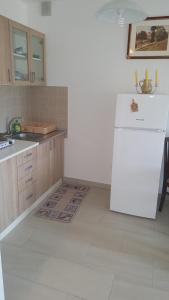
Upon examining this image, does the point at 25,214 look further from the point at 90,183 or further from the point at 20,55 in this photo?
the point at 20,55

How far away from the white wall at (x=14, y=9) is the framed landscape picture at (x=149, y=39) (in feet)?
4.86

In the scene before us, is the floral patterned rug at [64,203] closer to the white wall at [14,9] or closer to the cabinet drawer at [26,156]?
the cabinet drawer at [26,156]

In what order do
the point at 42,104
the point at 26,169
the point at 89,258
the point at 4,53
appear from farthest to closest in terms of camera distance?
the point at 42,104 → the point at 26,169 → the point at 4,53 → the point at 89,258

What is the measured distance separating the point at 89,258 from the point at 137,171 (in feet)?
3.55

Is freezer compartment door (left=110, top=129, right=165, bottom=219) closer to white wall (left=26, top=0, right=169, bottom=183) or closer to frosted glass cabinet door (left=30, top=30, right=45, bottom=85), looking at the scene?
white wall (left=26, top=0, right=169, bottom=183)

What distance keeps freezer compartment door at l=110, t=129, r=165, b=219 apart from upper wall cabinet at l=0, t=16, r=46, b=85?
1329 millimetres

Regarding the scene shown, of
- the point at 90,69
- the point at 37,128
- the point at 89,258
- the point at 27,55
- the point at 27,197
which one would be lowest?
the point at 89,258

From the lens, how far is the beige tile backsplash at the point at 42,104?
325 centimetres

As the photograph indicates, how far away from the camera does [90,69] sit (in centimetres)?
315

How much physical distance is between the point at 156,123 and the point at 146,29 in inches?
48.7

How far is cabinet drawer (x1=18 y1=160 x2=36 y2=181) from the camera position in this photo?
244cm

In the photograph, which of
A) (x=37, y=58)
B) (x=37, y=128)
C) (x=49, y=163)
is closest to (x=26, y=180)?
(x=49, y=163)

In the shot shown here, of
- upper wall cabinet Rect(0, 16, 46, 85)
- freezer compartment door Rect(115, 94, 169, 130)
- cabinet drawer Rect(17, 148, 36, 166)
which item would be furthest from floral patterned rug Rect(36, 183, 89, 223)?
upper wall cabinet Rect(0, 16, 46, 85)

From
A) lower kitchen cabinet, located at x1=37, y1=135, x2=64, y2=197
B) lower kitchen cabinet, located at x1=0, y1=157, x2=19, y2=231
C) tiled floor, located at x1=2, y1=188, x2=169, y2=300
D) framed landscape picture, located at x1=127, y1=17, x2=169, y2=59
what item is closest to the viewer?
tiled floor, located at x1=2, y1=188, x2=169, y2=300
